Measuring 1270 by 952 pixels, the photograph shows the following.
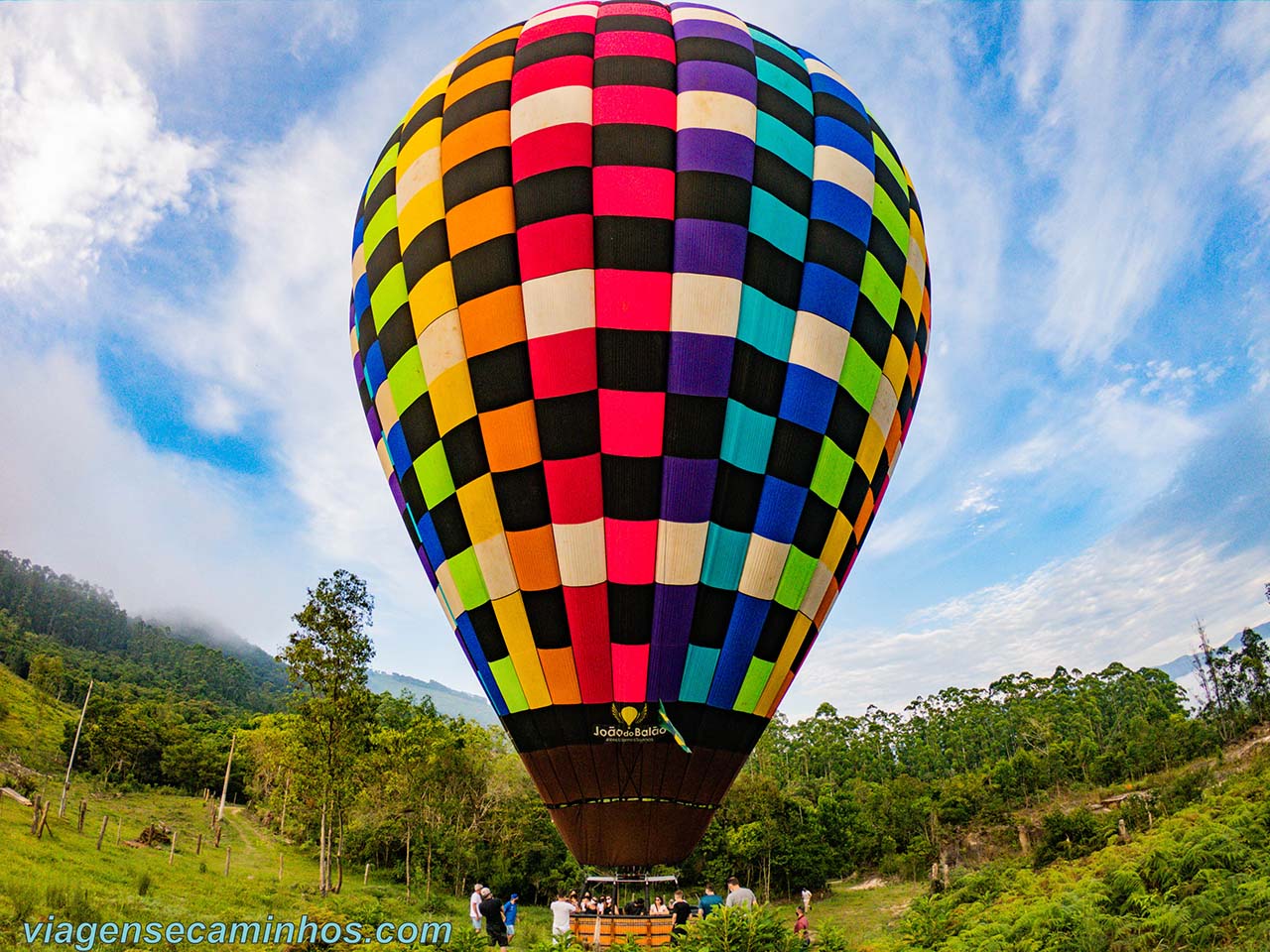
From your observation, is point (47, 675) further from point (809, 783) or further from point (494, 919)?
point (494, 919)

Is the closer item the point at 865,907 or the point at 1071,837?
the point at 1071,837

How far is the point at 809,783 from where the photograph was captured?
176 feet

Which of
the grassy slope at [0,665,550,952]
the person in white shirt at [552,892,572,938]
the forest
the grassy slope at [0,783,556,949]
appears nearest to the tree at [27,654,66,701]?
the forest

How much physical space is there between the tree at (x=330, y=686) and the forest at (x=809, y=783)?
0.17ft

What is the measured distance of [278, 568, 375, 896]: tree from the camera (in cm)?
2109

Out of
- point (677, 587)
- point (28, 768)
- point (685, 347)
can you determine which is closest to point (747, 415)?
point (685, 347)

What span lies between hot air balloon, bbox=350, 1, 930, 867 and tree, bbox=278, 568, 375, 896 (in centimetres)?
1298

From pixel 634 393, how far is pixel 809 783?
50887mm

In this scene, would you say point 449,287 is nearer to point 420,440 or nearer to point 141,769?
point 420,440

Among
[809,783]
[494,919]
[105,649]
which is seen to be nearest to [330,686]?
[494,919]

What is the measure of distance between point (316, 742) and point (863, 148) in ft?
62.3

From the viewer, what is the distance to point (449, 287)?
9.12 metres

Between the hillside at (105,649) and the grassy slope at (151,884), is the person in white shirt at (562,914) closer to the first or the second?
the grassy slope at (151,884)

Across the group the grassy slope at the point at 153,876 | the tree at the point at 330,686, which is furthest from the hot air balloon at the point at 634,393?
the tree at the point at 330,686
